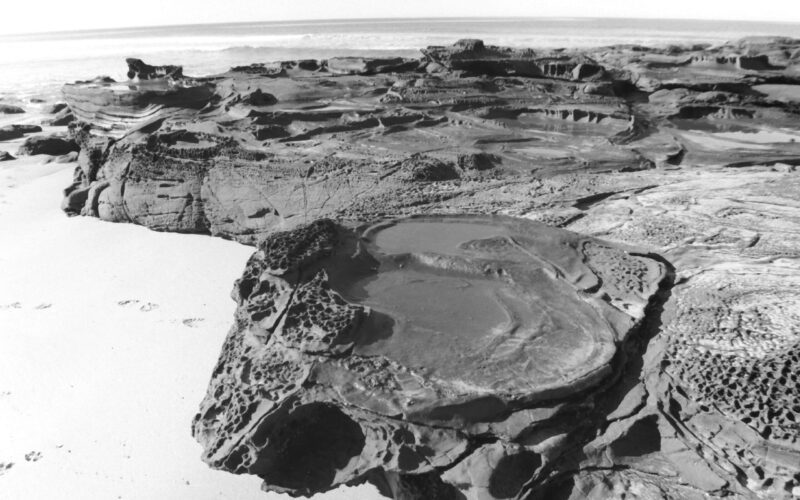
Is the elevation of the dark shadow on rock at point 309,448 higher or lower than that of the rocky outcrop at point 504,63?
lower

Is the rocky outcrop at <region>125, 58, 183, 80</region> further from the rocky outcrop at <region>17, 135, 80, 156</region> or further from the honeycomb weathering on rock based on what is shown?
the honeycomb weathering on rock

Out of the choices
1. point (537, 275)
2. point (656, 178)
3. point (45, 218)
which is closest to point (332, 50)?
point (45, 218)

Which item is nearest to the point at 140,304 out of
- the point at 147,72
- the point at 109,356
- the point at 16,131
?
the point at 109,356

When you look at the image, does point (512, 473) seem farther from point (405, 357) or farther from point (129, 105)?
point (129, 105)

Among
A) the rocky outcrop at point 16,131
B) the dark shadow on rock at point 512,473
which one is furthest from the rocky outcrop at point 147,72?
the dark shadow on rock at point 512,473

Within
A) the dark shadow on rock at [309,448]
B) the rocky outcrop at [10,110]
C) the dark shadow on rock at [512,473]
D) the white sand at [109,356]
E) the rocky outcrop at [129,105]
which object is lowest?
the white sand at [109,356]

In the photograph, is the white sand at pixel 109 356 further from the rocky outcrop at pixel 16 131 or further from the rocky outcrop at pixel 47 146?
the rocky outcrop at pixel 16 131

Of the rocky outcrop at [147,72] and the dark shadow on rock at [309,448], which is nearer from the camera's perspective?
the dark shadow on rock at [309,448]

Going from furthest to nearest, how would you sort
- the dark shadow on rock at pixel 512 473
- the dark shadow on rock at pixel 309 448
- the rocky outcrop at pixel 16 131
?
the rocky outcrop at pixel 16 131, the dark shadow on rock at pixel 309 448, the dark shadow on rock at pixel 512 473
